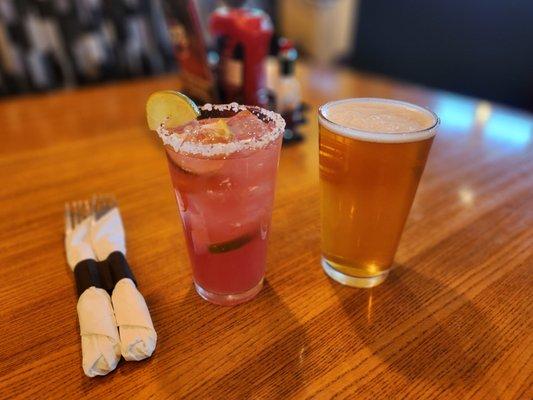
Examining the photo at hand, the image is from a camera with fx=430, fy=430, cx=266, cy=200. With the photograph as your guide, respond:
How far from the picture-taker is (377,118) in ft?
2.27

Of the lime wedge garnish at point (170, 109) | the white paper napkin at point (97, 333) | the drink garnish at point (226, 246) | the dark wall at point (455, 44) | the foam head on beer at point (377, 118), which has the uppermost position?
the lime wedge garnish at point (170, 109)

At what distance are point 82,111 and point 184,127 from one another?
105 centimetres

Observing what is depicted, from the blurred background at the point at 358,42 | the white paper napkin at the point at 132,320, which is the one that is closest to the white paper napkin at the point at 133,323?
the white paper napkin at the point at 132,320

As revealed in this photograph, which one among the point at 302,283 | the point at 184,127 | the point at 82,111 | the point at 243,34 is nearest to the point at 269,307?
the point at 302,283

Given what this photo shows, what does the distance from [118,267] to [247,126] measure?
309 millimetres

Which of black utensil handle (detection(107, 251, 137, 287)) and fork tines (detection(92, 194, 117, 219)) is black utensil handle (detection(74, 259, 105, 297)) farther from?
fork tines (detection(92, 194, 117, 219))

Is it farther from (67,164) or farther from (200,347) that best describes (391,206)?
(67,164)

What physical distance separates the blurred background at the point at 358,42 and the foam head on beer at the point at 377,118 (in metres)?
0.67

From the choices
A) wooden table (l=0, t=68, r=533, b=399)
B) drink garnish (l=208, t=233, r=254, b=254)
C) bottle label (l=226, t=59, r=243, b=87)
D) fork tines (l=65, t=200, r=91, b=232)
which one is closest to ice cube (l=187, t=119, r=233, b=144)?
drink garnish (l=208, t=233, r=254, b=254)

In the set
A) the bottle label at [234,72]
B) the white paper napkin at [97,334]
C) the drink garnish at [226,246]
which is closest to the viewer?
the white paper napkin at [97,334]

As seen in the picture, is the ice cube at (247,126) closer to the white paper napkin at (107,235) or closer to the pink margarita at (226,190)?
the pink margarita at (226,190)

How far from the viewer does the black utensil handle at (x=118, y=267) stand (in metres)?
0.68

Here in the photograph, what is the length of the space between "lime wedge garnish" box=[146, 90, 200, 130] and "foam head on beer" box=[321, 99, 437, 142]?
0.68 ft

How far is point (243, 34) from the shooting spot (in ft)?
4.12
